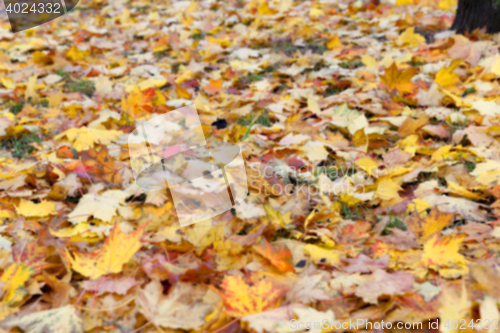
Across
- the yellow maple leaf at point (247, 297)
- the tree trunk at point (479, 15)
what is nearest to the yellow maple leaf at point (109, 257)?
the yellow maple leaf at point (247, 297)

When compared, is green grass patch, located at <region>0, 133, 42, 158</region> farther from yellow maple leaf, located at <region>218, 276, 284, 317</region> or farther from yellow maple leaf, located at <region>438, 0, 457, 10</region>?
yellow maple leaf, located at <region>438, 0, 457, 10</region>

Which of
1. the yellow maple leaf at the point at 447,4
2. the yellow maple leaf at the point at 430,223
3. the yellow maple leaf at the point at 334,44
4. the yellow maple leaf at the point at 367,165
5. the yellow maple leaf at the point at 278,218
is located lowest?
the yellow maple leaf at the point at 278,218

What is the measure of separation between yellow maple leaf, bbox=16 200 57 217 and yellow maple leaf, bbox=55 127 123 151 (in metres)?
0.44

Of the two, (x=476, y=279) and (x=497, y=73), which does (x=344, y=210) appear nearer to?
(x=476, y=279)

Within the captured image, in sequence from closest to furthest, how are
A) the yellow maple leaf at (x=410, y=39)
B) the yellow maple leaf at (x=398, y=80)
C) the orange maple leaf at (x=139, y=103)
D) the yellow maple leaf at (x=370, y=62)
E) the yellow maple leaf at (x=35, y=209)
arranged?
the yellow maple leaf at (x=35, y=209), the yellow maple leaf at (x=398, y=80), the orange maple leaf at (x=139, y=103), the yellow maple leaf at (x=370, y=62), the yellow maple leaf at (x=410, y=39)

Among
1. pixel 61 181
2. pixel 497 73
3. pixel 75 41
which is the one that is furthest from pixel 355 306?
pixel 75 41

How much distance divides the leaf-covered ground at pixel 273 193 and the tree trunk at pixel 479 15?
13cm

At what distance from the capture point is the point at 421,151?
1528 millimetres

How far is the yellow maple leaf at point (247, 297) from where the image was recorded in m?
0.86

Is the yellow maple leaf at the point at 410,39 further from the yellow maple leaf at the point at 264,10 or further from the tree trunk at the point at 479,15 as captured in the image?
the yellow maple leaf at the point at 264,10

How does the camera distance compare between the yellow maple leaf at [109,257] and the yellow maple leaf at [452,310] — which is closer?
the yellow maple leaf at [452,310]

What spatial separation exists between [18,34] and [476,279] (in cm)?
403

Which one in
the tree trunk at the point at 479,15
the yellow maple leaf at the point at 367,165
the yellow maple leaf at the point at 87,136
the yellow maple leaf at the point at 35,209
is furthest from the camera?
the tree trunk at the point at 479,15

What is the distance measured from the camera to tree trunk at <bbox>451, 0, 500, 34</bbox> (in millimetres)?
2402
